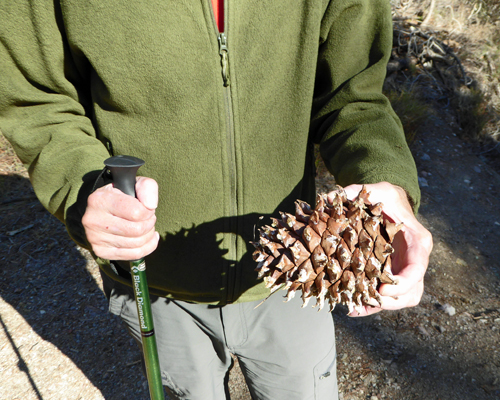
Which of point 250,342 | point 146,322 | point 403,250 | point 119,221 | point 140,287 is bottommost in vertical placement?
point 250,342

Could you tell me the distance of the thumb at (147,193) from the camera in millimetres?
1204

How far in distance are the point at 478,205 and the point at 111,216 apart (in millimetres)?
4802

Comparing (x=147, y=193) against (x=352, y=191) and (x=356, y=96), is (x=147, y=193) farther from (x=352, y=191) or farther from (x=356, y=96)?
(x=356, y=96)

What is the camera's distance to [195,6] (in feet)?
4.49

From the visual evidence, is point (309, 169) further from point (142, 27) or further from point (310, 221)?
point (142, 27)

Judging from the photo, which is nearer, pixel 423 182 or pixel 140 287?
pixel 140 287

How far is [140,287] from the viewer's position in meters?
1.39

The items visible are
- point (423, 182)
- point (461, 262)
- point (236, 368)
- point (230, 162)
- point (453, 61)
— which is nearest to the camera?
point (230, 162)

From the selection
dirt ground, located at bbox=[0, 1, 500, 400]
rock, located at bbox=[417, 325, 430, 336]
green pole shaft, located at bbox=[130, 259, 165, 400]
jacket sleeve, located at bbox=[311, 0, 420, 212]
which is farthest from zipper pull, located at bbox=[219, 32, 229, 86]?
rock, located at bbox=[417, 325, 430, 336]

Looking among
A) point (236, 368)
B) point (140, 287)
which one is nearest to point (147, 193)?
point (140, 287)

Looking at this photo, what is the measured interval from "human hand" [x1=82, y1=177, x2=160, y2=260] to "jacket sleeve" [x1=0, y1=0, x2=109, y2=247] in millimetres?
244

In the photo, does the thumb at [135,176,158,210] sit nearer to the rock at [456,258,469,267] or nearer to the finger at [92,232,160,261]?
the finger at [92,232,160,261]

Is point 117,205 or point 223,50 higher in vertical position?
point 223,50

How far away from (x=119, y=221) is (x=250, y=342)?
900 mm
